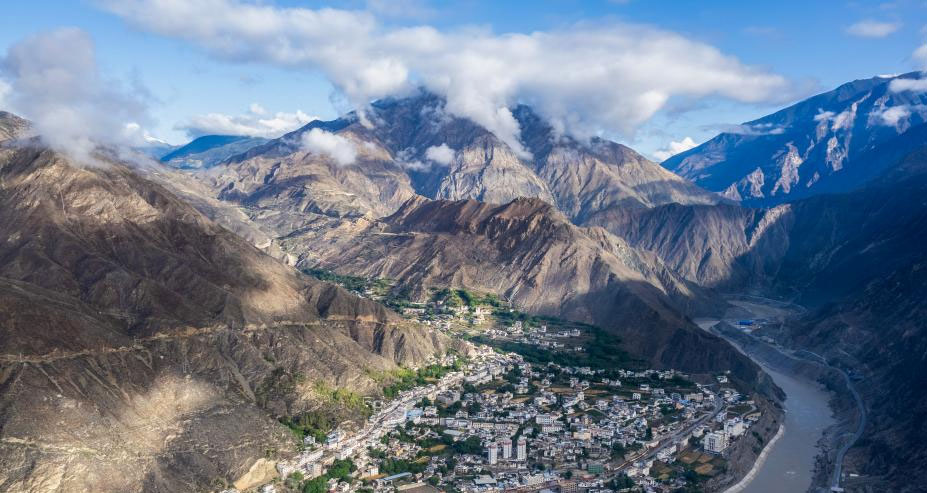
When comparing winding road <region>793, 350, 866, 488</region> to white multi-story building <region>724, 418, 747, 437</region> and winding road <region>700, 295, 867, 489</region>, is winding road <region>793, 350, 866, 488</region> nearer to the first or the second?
winding road <region>700, 295, 867, 489</region>

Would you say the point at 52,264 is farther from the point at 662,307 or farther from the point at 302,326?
the point at 662,307

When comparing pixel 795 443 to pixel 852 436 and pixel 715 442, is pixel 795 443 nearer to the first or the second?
pixel 852 436

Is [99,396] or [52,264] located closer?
[99,396]

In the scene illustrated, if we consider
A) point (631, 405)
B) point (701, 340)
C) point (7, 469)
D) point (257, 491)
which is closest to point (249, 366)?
point (257, 491)

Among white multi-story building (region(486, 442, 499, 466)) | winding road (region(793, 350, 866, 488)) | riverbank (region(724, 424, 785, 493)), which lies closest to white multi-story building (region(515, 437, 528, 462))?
white multi-story building (region(486, 442, 499, 466))

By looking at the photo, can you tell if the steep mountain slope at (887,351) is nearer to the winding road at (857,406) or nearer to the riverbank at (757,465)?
the winding road at (857,406)
